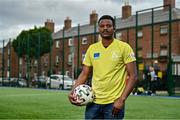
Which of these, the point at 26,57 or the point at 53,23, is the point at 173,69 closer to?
the point at 26,57

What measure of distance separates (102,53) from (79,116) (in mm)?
5164

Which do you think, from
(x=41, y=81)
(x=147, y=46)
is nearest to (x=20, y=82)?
(x=41, y=81)

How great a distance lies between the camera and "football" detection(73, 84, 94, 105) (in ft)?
12.3

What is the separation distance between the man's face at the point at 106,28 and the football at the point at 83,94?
0.54m

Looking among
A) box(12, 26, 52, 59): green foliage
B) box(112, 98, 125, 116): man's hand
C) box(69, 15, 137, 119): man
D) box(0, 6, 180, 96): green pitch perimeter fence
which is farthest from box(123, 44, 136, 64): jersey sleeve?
box(12, 26, 52, 59): green foliage

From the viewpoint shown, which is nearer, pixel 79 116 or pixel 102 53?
pixel 102 53

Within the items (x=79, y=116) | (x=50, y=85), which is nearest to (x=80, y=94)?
(x=79, y=116)

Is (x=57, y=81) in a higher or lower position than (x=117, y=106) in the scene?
lower

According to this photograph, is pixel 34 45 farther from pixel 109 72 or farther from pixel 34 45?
pixel 109 72

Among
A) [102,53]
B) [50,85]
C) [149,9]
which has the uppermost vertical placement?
[149,9]

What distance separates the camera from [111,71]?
371 cm

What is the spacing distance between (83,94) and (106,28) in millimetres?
660

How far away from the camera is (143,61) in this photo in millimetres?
21875

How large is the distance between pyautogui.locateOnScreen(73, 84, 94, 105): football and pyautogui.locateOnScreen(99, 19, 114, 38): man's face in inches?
21.3
